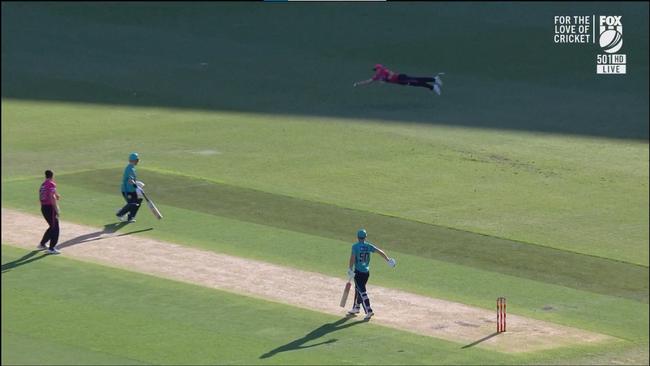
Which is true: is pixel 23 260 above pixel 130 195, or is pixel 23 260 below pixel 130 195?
below

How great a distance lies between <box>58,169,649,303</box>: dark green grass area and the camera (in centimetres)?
4297

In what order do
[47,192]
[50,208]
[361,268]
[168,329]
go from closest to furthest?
[168,329] → [361,268] → [47,192] → [50,208]

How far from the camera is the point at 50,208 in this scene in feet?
131

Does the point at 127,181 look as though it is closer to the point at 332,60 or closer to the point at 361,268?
the point at 361,268

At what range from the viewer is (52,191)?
130 feet

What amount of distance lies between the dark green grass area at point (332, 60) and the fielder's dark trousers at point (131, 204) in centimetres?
2177

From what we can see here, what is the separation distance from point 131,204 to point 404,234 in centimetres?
831

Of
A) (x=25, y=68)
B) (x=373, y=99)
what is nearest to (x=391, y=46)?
(x=373, y=99)

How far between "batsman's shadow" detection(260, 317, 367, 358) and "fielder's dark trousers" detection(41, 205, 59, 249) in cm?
843

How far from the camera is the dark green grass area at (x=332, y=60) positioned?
68.0 m

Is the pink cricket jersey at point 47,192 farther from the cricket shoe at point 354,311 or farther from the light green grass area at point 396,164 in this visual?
the light green grass area at point 396,164

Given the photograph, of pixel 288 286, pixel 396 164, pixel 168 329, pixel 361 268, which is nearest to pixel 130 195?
pixel 288 286

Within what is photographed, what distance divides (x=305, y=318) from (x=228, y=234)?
27.0 ft

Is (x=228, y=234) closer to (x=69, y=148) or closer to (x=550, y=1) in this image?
(x=69, y=148)
